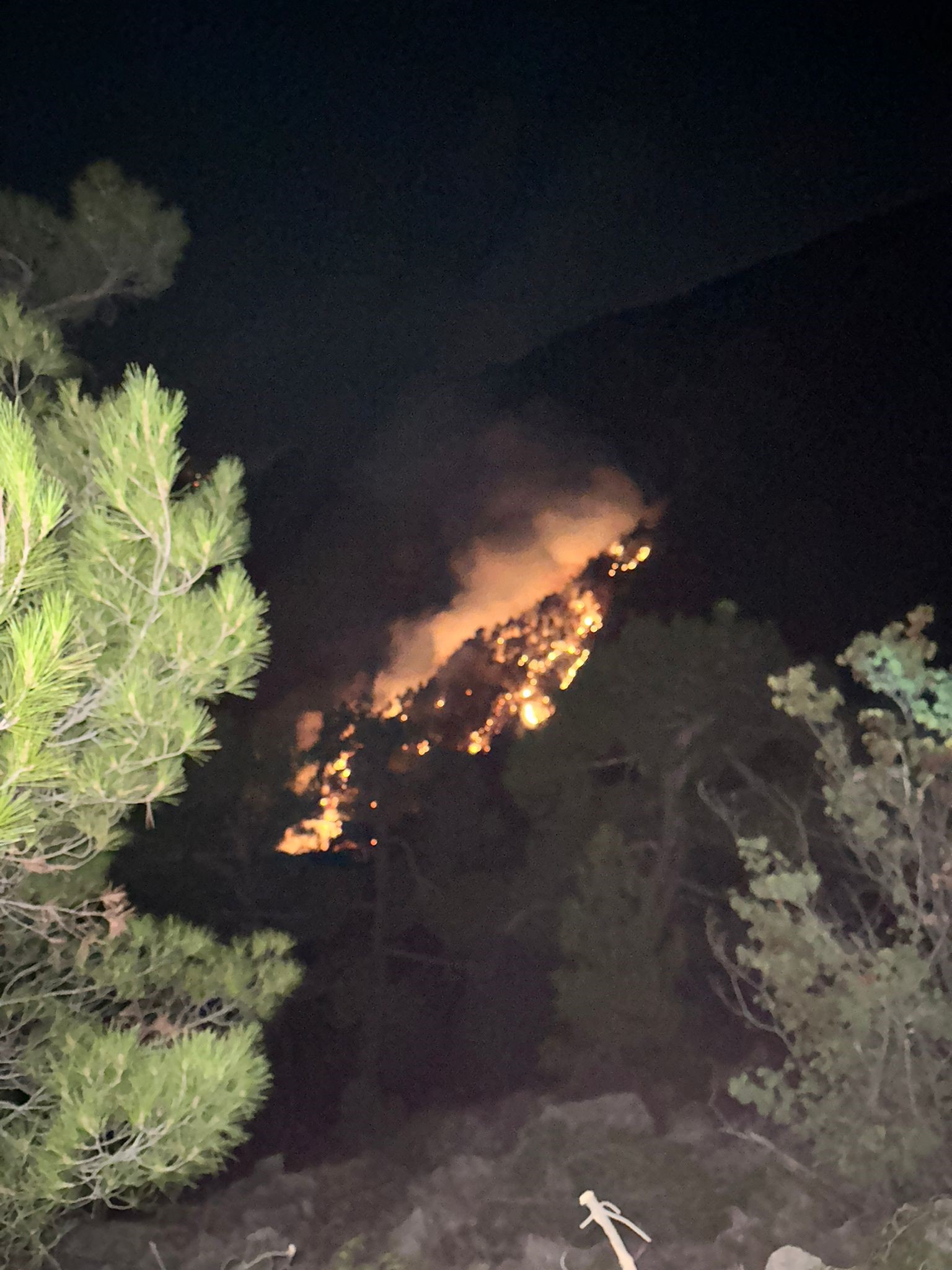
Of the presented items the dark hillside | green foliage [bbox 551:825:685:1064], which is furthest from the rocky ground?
the dark hillside

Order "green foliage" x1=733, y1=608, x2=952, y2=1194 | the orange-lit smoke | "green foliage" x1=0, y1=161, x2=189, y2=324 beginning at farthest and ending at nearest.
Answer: the orange-lit smoke < "green foliage" x1=0, y1=161, x2=189, y2=324 < "green foliage" x1=733, y1=608, x2=952, y2=1194

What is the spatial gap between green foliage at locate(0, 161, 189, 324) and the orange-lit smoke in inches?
149

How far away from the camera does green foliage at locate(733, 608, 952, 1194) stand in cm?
248

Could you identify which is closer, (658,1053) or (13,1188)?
(13,1188)

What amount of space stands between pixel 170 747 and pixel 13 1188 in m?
1.07

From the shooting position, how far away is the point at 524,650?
6.34 m

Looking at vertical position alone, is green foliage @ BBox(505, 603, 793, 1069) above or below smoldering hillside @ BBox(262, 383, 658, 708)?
below

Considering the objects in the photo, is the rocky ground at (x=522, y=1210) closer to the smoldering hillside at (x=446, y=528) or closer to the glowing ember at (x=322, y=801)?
the glowing ember at (x=322, y=801)

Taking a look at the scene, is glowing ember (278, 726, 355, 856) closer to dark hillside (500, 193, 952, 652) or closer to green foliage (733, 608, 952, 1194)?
dark hillside (500, 193, 952, 652)

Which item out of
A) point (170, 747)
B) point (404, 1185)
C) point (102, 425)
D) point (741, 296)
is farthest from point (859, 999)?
point (741, 296)

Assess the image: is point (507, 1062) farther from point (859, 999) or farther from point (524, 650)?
point (859, 999)

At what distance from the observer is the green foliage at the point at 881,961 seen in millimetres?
2484

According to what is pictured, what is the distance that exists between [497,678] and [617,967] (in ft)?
7.77

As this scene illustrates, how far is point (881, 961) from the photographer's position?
250 cm
